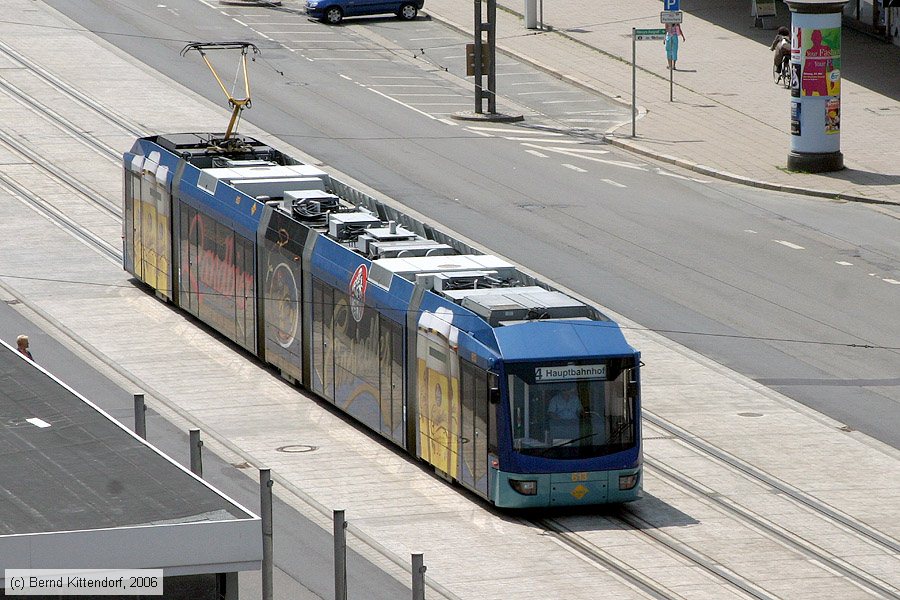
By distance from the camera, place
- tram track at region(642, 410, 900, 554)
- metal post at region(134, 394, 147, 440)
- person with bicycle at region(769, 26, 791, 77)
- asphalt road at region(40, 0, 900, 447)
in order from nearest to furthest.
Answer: metal post at region(134, 394, 147, 440), tram track at region(642, 410, 900, 554), asphalt road at region(40, 0, 900, 447), person with bicycle at region(769, 26, 791, 77)

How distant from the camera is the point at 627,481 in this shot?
24.4 meters

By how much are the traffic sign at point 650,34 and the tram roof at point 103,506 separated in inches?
1249

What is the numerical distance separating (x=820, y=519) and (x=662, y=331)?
A: 971 cm

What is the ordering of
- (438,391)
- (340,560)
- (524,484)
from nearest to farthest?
(340,560) → (524,484) → (438,391)

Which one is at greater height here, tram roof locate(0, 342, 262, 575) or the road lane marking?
tram roof locate(0, 342, 262, 575)

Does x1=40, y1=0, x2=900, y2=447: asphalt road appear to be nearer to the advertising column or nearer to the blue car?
the blue car

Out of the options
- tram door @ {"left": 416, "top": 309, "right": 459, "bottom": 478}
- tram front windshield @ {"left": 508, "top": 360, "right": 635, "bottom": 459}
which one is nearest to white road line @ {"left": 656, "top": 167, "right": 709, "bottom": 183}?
tram door @ {"left": 416, "top": 309, "right": 459, "bottom": 478}

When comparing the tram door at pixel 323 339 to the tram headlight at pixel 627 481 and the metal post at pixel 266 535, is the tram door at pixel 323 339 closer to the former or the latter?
the tram headlight at pixel 627 481

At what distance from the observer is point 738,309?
35.1 meters

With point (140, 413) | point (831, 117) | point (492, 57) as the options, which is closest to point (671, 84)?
point (492, 57)

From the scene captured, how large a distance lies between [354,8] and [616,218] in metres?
23.6

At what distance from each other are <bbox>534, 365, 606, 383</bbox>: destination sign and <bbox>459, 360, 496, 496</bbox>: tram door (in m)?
0.69

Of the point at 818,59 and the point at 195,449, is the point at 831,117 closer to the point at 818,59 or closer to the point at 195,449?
the point at 818,59

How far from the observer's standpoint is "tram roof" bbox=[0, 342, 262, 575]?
15.6 m
